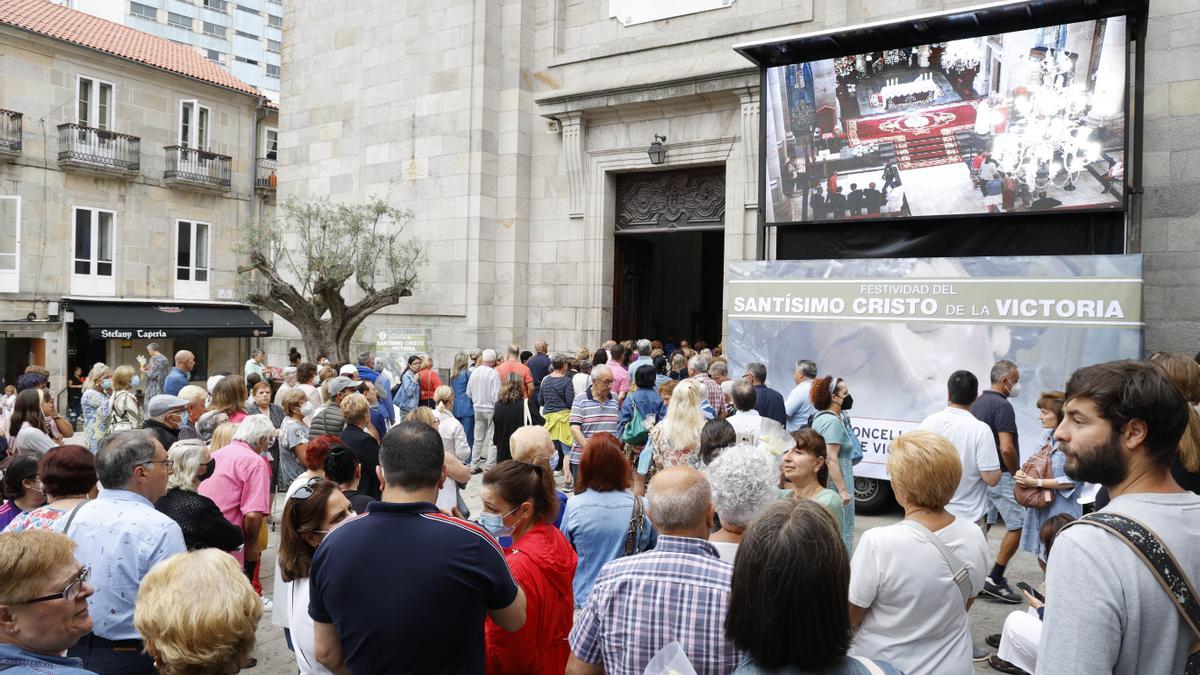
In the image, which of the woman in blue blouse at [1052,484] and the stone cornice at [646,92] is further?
the stone cornice at [646,92]

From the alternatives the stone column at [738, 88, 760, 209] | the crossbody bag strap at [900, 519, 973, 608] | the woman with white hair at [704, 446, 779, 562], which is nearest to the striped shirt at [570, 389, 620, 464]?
the woman with white hair at [704, 446, 779, 562]

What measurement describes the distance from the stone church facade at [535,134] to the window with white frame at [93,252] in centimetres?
1055

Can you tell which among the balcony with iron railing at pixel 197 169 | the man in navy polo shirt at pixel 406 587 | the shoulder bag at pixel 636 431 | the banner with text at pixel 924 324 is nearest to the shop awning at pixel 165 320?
the balcony with iron railing at pixel 197 169

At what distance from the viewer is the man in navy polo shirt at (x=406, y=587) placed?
8.46 feet

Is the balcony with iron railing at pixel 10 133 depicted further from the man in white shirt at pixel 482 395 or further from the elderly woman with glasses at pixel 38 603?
the elderly woman with glasses at pixel 38 603

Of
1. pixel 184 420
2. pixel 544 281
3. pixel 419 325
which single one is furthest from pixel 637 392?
pixel 419 325

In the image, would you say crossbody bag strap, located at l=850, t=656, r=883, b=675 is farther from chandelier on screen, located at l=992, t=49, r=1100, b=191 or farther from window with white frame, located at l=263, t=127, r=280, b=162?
window with white frame, located at l=263, t=127, r=280, b=162

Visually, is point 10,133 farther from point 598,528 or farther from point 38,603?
point 38,603

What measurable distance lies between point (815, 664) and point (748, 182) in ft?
40.0

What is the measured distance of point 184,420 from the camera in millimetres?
7352

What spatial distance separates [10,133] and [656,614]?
2674 centimetres

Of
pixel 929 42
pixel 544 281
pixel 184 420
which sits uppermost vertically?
pixel 929 42

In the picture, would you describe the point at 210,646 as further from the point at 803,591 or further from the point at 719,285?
the point at 719,285

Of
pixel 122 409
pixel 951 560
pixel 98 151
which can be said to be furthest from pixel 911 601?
pixel 98 151
